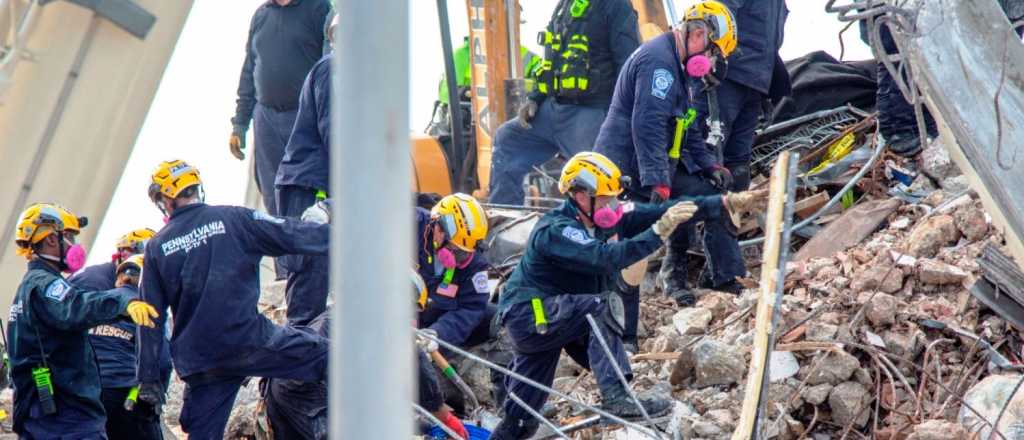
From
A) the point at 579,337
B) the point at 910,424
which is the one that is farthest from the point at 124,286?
the point at 910,424

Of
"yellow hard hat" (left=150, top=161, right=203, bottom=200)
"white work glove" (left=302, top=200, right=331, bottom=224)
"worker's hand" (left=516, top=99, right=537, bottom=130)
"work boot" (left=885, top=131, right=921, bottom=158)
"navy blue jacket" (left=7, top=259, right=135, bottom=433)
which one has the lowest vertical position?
"navy blue jacket" (left=7, top=259, right=135, bottom=433)

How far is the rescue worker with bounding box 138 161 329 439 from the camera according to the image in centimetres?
840

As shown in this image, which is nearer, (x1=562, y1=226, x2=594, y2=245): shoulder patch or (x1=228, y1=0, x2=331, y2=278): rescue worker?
(x1=562, y1=226, x2=594, y2=245): shoulder patch

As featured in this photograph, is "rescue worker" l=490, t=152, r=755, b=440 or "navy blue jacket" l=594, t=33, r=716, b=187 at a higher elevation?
"navy blue jacket" l=594, t=33, r=716, b=187

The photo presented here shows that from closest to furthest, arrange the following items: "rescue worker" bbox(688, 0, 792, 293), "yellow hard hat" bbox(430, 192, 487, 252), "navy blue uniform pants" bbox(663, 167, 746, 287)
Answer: "yellow hard hat" bbox(430, 192, 487, 252), "navy blue uniform pants" bbox(663, 167, 746, 287), "rescue worker" bbox(688, 0, 792, 293)

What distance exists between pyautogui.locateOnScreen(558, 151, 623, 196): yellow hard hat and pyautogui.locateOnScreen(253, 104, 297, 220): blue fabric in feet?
9.13

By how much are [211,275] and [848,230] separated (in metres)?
4.70

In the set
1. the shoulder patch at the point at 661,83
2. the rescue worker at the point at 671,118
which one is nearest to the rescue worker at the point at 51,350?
the rescue worker at the point at 671,118

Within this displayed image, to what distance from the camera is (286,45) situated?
1109 centimetres

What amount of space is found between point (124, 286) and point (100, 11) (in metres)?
2.57

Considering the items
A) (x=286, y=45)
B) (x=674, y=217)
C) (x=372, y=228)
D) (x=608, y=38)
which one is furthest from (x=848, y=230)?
(x=372, y=228)

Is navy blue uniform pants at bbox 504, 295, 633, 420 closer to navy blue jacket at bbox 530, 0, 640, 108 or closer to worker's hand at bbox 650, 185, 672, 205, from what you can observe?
worker's hand at bbox 650, 185, 672, 205

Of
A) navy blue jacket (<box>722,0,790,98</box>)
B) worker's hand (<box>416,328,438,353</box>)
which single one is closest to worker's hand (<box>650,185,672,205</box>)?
navy blue jacket (<box>722,0,790,98</box>)

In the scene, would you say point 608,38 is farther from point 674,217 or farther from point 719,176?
point 674,217
